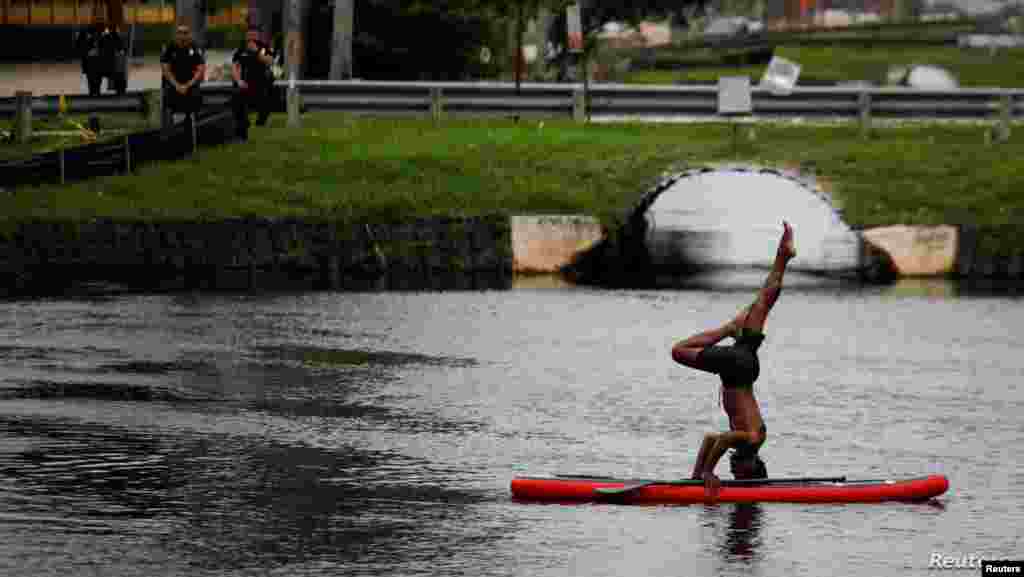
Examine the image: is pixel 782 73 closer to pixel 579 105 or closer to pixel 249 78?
pixel 579 105

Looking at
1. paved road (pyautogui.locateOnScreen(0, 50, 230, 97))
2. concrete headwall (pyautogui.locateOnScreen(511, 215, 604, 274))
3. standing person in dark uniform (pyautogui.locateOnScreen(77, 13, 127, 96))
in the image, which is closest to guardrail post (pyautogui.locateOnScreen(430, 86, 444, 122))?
standing person in dark uniform (pyautogui.locateOnScreen(77, 13, 127, 96))

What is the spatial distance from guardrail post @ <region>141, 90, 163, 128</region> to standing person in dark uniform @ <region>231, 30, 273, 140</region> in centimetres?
159

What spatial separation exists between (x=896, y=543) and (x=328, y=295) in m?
15.4

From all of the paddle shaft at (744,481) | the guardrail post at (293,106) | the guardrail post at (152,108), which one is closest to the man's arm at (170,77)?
the guardrail post at (152,108)

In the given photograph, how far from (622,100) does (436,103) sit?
316 centimetres

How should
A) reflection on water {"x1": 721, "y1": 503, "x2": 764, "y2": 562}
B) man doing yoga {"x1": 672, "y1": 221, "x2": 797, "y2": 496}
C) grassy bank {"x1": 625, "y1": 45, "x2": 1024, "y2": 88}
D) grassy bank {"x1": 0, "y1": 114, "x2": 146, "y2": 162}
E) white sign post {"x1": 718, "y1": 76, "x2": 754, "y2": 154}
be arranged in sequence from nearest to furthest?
reflection on water {"x1": 721, "y1": 503, "x2": 764, "y2": 562} → man doing yoga {"x1": 672, "y1": 221, "x2": 797, "y2": 496} → grassy bank {"x1": 0, "y1": 114, "x2": 146, "y2": 162} → white sign post {"x1": 718, "y1": 76, "x2": 754, "y2": 154} → grassy bank {"x1": 625, "y1": 45, "x2": 1024, "y2": 88}

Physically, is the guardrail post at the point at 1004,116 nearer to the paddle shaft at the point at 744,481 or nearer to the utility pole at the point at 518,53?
the utility pole at the point at 518,53

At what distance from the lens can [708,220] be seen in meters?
42.8

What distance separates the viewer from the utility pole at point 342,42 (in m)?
42.0

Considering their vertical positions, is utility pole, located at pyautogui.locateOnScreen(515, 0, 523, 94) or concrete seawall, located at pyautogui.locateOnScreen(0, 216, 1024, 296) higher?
utility pole, located at pyautogui.locateOnScreen(515, 0, 523, 94)

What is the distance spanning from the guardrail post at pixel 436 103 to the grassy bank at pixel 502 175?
1.25m

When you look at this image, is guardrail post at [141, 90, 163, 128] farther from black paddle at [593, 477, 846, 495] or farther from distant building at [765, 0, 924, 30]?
distant building at [765, 0, 924, 30]

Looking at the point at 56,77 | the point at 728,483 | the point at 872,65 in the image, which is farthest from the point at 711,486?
the point at 872,65

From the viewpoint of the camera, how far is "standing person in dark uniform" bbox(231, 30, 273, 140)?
1385 inches
